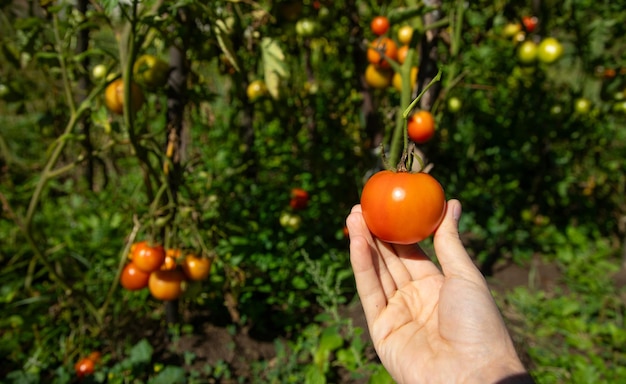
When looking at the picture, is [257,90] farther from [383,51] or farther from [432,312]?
[432,312]

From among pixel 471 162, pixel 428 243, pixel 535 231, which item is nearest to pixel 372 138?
pixel 428 243

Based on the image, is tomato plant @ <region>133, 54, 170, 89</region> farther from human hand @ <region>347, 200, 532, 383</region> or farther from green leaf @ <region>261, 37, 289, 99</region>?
human hand @ <region>347, 200, 532, 383</region>

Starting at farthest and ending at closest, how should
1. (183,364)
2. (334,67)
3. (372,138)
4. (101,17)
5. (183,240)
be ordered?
(334,67) < (372,138) < (183,364) < (183,240) < (101,17)

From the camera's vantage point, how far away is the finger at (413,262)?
54.1 inches

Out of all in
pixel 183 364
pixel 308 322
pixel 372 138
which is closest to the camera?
pixel 183 364

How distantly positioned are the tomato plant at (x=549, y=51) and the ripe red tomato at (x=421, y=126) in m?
0.90

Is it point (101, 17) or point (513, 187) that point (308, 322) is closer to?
point (101, 17)

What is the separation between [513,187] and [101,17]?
2.84 m

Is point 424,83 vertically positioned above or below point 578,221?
above

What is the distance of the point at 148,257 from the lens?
144 centimetres

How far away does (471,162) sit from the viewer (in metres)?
3.38

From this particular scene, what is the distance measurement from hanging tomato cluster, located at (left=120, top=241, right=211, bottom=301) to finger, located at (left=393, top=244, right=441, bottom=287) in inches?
28.7

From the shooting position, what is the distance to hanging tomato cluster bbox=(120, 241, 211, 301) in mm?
1449

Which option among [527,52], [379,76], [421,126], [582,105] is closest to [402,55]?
[379,76]
